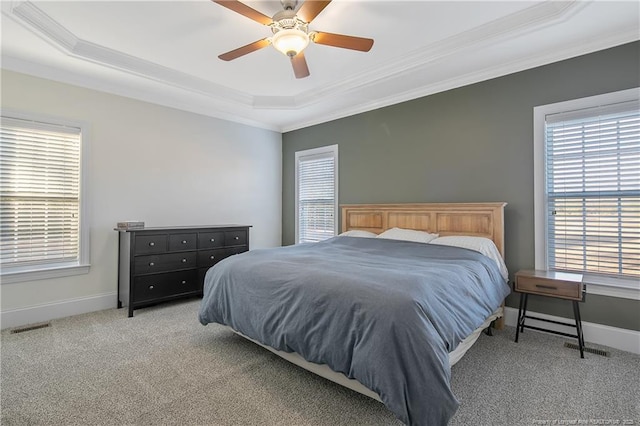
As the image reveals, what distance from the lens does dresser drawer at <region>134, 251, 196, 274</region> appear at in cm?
356

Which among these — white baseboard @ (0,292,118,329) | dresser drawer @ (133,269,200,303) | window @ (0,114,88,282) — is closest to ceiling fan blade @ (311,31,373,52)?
Result: window @ (0,114,88,282)

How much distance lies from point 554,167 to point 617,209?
2.02ft

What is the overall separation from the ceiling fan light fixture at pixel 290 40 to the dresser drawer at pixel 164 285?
291 cm

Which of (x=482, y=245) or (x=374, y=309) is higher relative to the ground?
(x=482, y=245)

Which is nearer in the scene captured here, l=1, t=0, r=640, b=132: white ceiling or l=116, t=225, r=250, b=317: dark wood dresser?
l=1, t=0, r=640, b=132: white ceiling

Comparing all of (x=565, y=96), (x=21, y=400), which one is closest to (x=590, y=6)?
(x=565, y=96)

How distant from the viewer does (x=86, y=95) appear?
11.8 ft

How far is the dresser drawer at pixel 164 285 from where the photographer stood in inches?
140

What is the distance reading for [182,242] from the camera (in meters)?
3.88

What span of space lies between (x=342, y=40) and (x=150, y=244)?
3012 millimetres

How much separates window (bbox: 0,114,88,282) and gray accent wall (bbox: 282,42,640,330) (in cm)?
348

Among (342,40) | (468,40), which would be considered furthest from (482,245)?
(342,40)

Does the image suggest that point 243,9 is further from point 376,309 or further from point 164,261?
point 164,261

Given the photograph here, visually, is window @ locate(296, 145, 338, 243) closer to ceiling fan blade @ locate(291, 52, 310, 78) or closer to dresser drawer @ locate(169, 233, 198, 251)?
dresser drawer @ locate(169, 233, 198, 251)
